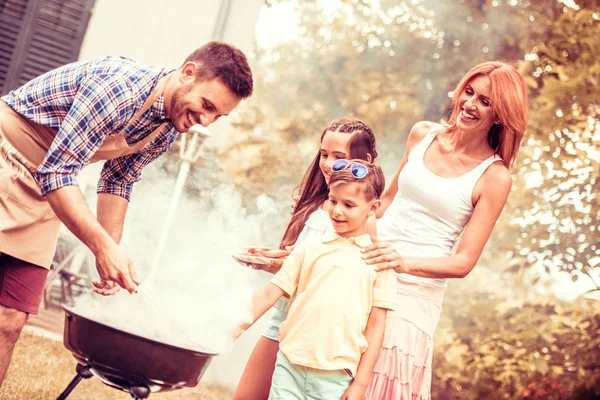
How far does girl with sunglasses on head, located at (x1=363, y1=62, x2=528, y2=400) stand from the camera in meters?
2.37

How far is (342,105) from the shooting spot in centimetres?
977

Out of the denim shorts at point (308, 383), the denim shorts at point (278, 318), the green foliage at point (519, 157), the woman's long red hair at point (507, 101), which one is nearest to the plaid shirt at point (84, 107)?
the denim shorts at point (278, 318)

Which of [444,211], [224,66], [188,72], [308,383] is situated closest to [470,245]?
[444,211]

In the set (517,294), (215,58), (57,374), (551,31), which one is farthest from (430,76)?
(215,58)

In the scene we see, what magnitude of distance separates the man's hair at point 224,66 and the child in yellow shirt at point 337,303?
0.48 meters

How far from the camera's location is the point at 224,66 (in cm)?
242

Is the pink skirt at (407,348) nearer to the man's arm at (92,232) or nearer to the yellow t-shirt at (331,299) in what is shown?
the yellow t-shirt at (331,299)

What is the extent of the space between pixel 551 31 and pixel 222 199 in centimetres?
426

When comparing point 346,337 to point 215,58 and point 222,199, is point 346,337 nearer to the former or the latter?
point 215,58

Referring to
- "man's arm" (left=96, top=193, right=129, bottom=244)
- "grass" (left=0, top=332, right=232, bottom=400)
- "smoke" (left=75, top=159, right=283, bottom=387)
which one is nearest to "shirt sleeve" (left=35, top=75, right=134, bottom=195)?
"man's arm" (left=96, top=193, right=129, bottom=244)

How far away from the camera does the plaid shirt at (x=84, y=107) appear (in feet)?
7.30

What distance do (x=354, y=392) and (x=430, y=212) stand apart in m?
0.74

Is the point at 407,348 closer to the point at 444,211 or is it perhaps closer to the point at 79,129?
the point at 444,211

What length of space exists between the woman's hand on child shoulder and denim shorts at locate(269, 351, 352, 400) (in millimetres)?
393
